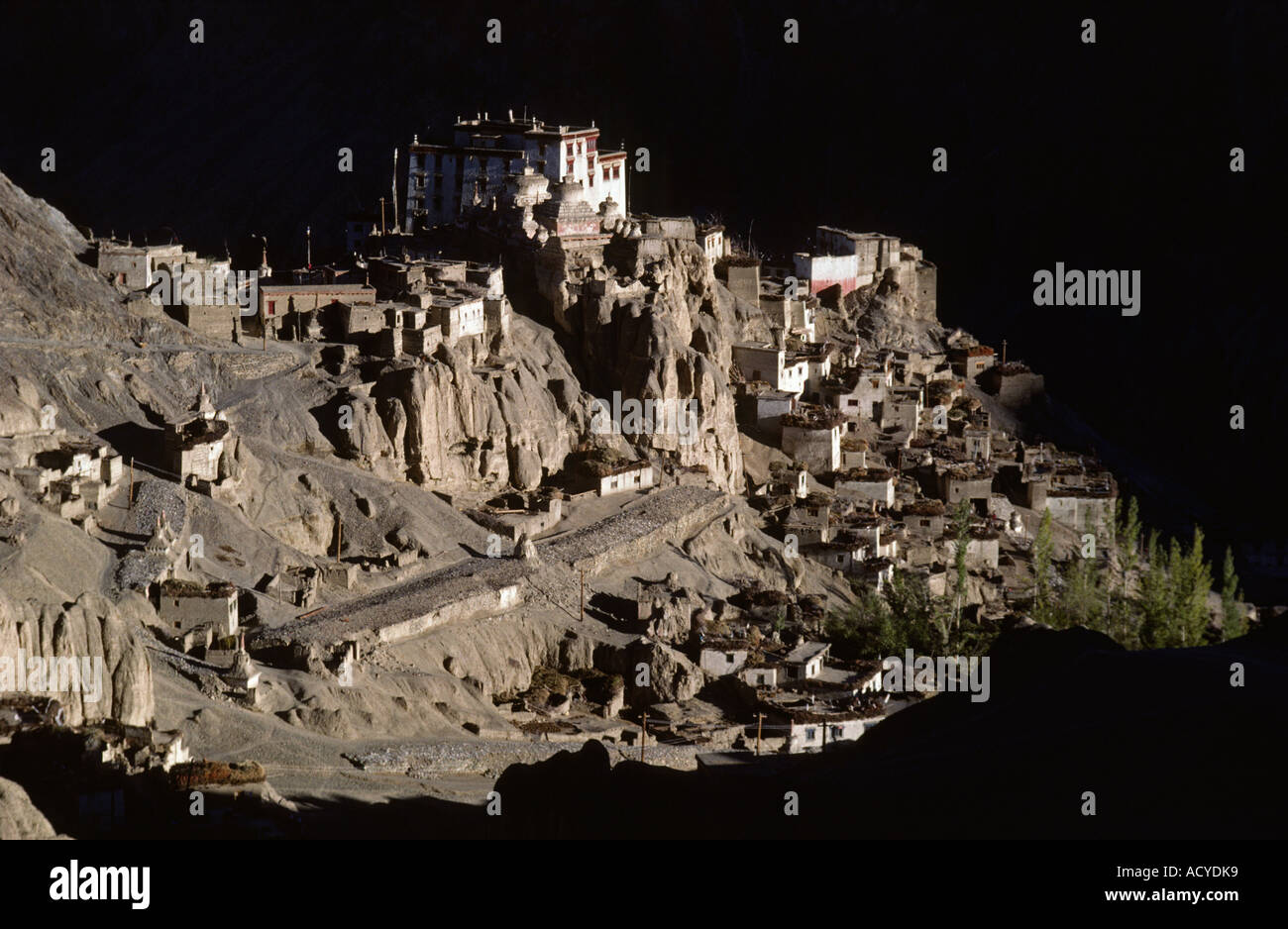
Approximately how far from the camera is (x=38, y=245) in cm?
8019

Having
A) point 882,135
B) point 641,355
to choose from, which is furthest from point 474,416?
point 882,135

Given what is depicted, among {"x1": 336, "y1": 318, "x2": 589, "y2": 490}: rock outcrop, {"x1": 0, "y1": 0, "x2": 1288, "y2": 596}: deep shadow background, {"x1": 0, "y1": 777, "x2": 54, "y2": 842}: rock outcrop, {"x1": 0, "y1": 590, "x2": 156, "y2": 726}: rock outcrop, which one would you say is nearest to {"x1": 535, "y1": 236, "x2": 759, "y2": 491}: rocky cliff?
{"x1": 336, "y1": 318, "x2": 589, "y2": 490}: rock outcrop

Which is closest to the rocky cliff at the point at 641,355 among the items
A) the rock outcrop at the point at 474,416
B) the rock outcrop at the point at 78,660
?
the rock outcrop at the point at 474,416

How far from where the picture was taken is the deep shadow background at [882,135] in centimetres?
13862

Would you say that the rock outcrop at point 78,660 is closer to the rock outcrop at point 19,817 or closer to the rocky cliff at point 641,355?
the rock outcrop at point 19,817

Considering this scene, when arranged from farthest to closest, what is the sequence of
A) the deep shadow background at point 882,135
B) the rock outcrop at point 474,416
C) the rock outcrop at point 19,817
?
the deep shadow background at point 882,135, the rock outcrop at point 474,416, the rock outcrop at point 19,817

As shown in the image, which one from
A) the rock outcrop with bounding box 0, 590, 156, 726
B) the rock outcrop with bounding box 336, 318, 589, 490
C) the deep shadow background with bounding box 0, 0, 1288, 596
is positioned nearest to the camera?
the rock outcrop with bounding box 0, 590, 156, 726

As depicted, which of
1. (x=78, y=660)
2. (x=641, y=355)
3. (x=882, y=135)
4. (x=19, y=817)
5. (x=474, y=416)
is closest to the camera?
(x=19, y=817)

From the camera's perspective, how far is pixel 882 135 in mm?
150500

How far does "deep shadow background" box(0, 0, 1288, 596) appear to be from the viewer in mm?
138625

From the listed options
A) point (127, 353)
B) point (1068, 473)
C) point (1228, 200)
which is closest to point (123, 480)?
point (127, 353)

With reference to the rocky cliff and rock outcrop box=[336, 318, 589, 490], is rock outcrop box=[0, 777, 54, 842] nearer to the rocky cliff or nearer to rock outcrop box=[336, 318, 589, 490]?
rock outcrop box=[336, 318, 589, 490]

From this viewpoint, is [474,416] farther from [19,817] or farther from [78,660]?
[19,817]

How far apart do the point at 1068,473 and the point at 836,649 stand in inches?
1057
